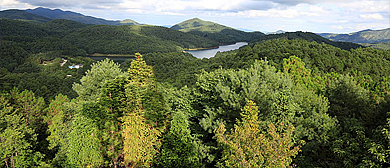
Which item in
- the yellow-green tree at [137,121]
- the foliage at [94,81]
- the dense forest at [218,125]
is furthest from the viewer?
the foliage at [94,81]

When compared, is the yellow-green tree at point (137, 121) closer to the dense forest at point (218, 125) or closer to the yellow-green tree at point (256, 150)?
the dense forest at point (218, 125)

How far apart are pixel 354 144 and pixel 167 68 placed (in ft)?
353

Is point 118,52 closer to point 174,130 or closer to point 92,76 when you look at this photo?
point 92,76

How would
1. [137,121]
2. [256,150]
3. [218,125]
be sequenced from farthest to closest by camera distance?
[218,125], [137,121], [256,150]

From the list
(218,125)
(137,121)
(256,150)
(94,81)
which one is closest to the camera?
(256,150)

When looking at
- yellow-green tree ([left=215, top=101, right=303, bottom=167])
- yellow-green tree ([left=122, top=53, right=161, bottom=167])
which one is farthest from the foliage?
yellow-green tree ([left=215, top=101, right=303, bottom=167])

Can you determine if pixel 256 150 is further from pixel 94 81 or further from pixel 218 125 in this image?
pixel 94 81

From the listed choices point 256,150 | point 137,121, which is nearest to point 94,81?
point 137,121

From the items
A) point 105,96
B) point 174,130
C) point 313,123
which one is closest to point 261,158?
point 174,130

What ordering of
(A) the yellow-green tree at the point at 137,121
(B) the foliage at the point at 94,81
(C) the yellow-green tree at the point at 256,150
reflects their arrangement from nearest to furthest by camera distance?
(C) the yellow-green tree at the point at 256,150 < (A) the yellow-green tree at the point at 137,121 < (B) the foliage at the point at 94,81

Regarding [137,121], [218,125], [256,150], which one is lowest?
[218,125]

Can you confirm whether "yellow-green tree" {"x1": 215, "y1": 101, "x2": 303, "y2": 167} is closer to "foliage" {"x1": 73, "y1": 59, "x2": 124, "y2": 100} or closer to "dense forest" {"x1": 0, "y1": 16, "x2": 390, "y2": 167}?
"dense forest" {"x1": 0, "y1": 16, "x2": 390, "y2": 167}

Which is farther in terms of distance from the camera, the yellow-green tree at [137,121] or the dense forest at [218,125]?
the yellow-green tree at [137,121]

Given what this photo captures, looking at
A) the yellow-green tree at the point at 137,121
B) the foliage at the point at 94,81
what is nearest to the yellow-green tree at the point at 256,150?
the yellow-green tree at the point at 137,121
